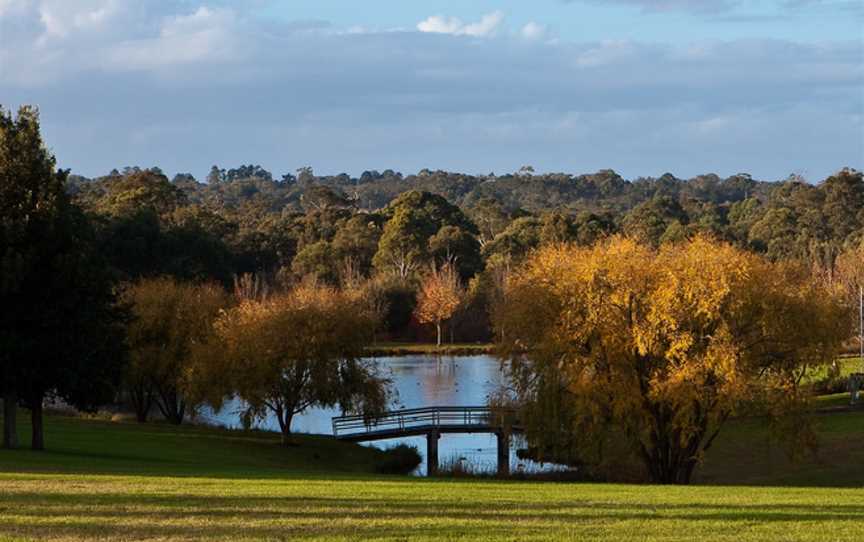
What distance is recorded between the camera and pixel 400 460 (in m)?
45.2

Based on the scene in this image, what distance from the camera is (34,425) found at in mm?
34219

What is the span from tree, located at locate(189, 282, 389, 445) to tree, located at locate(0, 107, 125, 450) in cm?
1150

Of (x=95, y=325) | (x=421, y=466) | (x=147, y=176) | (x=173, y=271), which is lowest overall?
(x=421, y=466)

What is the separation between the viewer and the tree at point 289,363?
45.8 metres

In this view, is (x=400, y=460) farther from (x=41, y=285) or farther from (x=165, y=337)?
(x=41, y=285)

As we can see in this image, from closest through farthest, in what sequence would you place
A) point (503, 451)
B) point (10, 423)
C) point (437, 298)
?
1. point (10, 423)
2. point (503, 451)
3. point (437, 298)

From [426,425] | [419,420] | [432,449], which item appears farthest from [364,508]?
[419,420]

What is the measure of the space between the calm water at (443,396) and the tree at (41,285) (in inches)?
500

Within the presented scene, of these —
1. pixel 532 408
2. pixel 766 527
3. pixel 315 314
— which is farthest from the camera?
pixel 315 314

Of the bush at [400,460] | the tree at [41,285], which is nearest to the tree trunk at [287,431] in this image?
the bush at [400,460]

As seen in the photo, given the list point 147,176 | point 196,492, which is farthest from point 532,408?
point 147,176

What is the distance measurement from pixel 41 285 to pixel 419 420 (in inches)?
709

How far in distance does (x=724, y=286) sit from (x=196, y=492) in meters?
18.7

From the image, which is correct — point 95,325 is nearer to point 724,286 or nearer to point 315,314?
point 315,314
